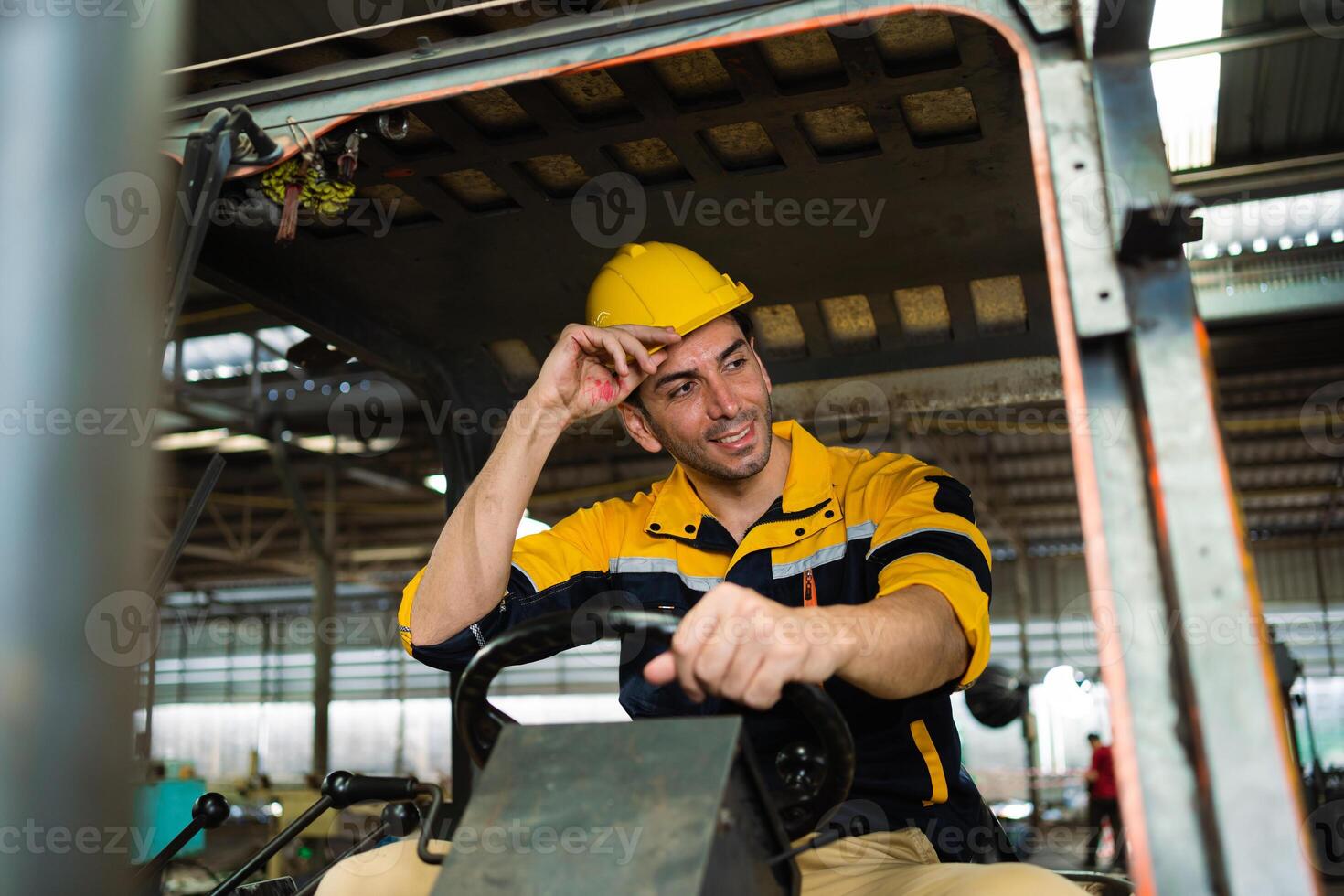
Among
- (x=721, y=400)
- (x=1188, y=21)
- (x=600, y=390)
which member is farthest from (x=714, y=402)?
(x=1188, y=21)

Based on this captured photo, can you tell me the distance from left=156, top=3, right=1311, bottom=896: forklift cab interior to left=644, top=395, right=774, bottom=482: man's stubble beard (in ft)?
1.45

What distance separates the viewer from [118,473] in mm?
1159

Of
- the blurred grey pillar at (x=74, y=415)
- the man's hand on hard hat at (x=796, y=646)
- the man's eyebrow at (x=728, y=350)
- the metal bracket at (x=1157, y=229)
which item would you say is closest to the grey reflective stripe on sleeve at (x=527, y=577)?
the man's eyebrow at (x=728, y=350)

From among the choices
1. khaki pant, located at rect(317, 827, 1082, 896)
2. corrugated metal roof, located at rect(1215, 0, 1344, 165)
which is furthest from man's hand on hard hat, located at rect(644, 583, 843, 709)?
corrugated metal roof, located at rect(1215, 0, 1344, 165)

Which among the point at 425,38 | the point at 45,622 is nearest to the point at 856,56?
the point at 425,38

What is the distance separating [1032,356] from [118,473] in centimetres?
226

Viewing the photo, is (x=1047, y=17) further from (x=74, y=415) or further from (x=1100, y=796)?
(x=1100, y=796)

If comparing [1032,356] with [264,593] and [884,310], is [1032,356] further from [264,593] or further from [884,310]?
[264,593]

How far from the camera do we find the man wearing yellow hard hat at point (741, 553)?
73.2 inches

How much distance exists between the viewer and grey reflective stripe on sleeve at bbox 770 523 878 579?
2.32 metres

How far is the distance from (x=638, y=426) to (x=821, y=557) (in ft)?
2.02

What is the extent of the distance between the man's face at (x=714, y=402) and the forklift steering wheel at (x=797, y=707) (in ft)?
2.70

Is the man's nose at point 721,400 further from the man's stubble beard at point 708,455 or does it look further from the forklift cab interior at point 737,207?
the forklift cab interior at point 737,207

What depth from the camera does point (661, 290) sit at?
2.48 meters
